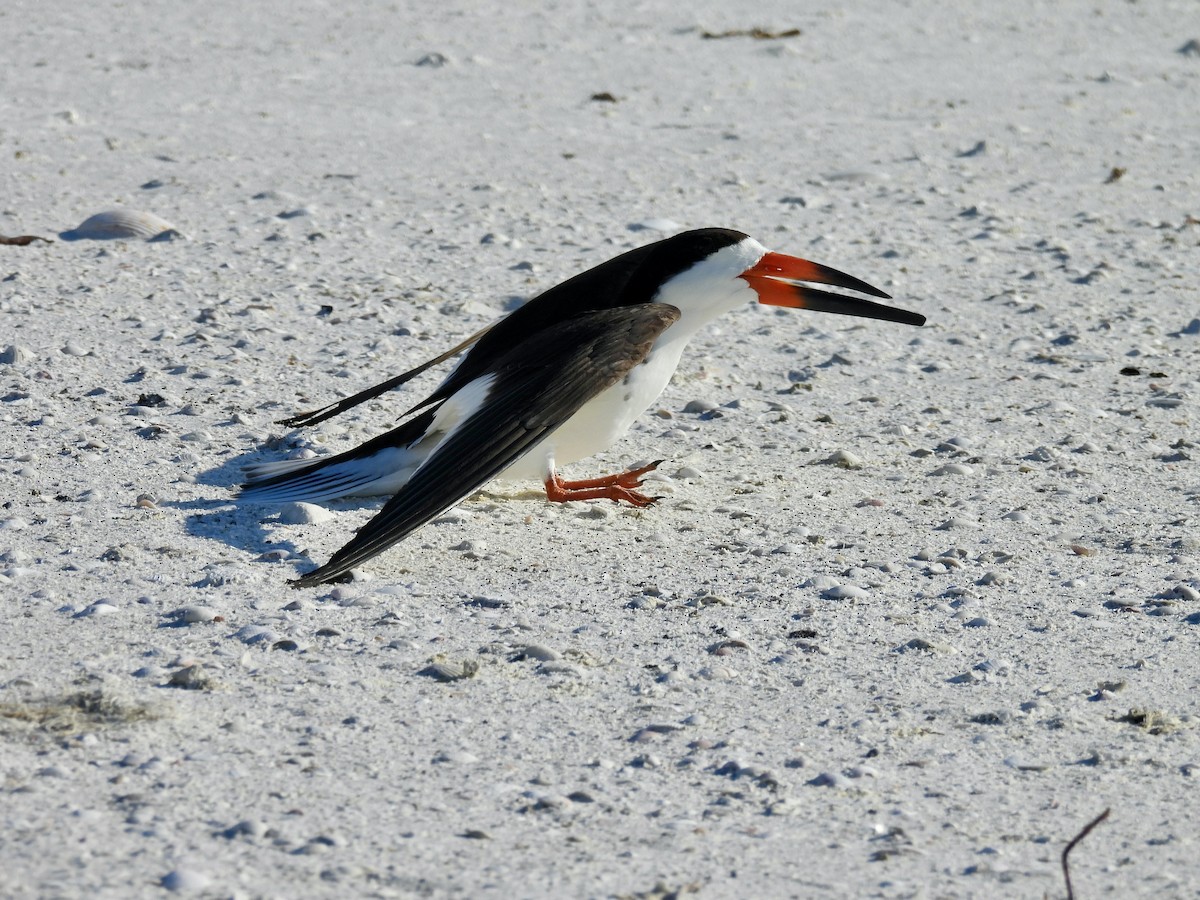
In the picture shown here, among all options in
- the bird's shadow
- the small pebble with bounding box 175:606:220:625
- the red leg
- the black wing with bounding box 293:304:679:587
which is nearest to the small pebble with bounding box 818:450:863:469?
the red leg

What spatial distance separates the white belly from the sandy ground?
0.60ft

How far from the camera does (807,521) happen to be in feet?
17.1

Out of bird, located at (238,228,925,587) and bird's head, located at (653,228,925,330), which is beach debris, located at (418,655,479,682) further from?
bird's head, located at (653,228,925,330)

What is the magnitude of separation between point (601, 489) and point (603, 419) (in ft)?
0.78

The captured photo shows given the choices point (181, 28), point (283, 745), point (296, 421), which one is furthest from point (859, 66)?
point (283, 745)

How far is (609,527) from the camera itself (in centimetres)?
518

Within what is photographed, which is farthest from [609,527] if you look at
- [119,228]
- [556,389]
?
[119,228]

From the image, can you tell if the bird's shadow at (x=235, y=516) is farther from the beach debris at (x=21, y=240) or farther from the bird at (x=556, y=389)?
Result: the beach debris at (x=21, y=240)

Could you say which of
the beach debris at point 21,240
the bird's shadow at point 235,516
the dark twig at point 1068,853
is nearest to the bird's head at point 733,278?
the bird's shadow at point 235,516

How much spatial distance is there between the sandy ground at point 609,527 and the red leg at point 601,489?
0.22 feet

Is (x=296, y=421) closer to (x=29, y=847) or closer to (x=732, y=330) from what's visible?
(x=732, y=330)

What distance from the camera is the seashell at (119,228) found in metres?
7.96

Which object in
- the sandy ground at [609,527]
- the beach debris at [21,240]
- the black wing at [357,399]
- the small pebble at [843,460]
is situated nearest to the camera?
the sandy ground at [609,527]

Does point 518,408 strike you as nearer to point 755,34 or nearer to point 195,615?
point 195,615
